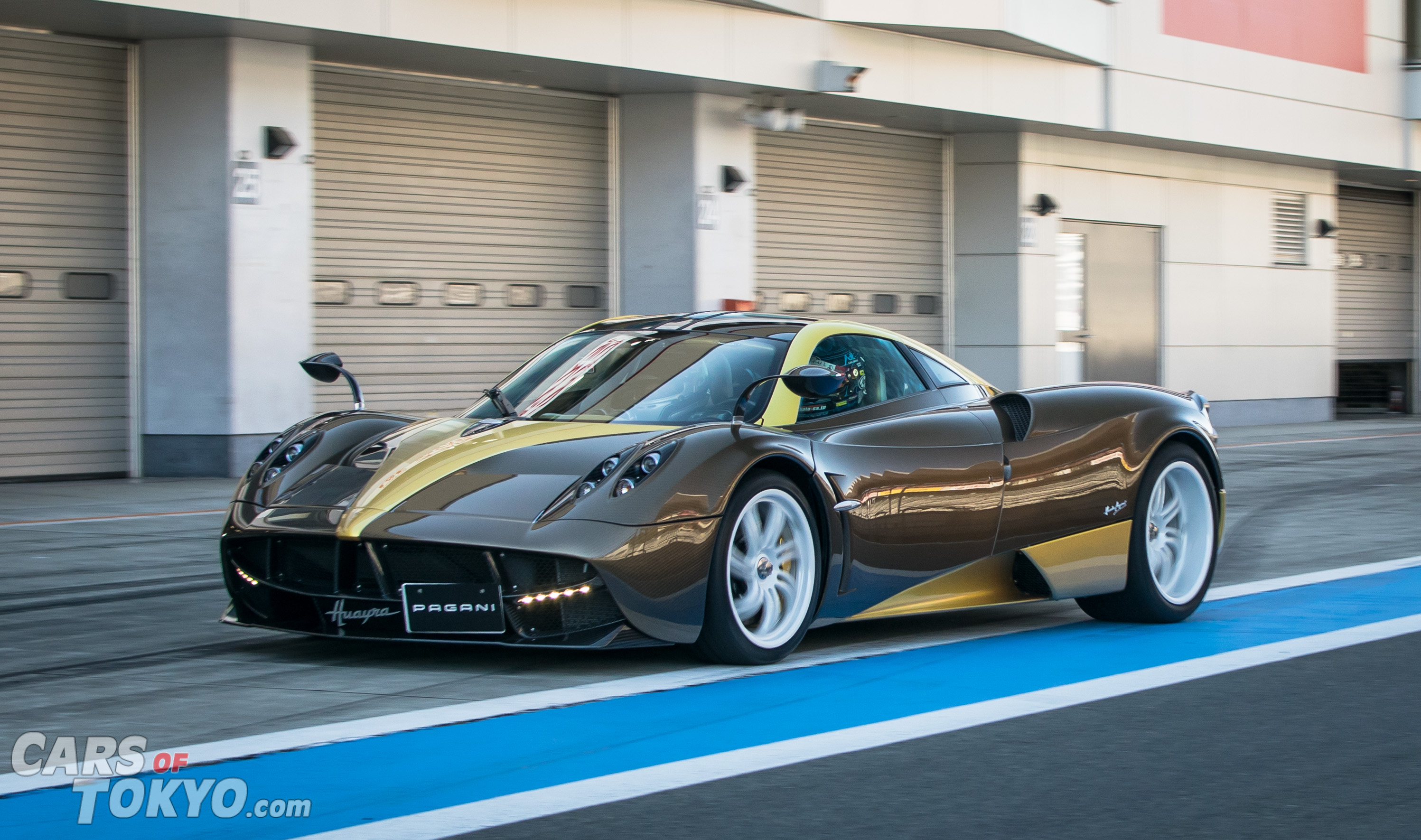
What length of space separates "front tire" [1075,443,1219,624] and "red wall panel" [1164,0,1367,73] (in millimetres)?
16021

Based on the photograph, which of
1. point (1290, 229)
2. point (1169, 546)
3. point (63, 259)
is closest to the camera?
point (1169, 546)

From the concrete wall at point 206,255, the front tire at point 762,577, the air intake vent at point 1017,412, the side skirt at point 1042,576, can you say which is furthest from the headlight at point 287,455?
the concrete wall at point 206,255

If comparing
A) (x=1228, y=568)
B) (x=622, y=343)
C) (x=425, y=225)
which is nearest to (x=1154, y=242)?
(x=425, y=225)

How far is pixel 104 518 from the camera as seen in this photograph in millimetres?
10016

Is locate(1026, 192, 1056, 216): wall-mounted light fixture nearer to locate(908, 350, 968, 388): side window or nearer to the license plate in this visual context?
locate(908, 350, 968, 388): side window

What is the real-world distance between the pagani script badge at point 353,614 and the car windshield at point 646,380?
1033 mm

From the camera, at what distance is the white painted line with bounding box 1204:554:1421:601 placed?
7.27 m

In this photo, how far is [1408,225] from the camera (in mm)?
28375

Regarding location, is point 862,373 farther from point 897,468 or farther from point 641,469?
point 641,469

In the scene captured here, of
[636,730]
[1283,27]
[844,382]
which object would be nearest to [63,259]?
[844,382]

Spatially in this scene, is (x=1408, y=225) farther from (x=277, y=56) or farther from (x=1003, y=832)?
(x=1003, y=832)

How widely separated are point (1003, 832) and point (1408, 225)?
2786cm

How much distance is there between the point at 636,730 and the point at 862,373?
2.01m

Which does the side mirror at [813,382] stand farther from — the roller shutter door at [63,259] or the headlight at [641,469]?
the roller shutter door at [63,259]
